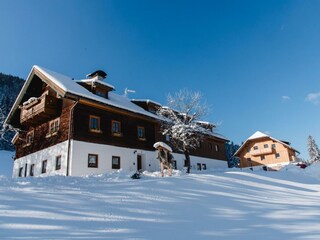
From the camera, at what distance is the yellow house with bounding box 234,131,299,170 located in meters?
47.8

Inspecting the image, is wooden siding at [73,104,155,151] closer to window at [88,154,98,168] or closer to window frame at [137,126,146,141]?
window frame at [137,126,146,141]

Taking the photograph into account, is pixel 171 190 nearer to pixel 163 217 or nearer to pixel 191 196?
pixel 191 196

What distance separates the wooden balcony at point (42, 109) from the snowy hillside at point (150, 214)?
14.2 m

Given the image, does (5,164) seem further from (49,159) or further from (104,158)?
(104,158)

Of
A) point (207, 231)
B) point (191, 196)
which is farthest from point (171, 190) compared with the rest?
point (207, 231)

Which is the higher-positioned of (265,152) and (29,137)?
(29,137)

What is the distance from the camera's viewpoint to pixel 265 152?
48.5 m

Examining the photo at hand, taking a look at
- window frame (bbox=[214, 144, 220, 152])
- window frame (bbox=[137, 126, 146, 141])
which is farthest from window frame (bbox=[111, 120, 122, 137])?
window frame (bbox=[214, 144, 220, 152])

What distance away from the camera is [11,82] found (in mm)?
69000

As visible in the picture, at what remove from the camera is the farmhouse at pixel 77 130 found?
2122cm

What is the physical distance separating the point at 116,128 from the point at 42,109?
21.6 feet

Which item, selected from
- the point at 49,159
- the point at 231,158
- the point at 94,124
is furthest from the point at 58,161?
the point at 231,158

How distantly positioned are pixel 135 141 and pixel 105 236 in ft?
64.6

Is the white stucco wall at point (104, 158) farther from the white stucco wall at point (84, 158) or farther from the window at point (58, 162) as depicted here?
the window at point (58, 162)
